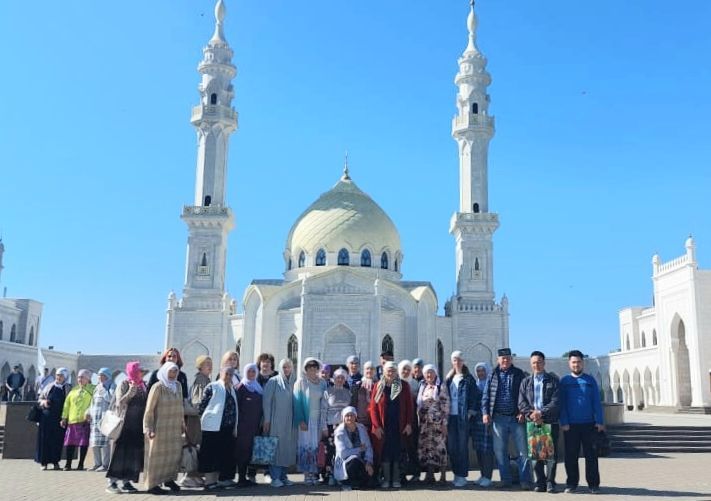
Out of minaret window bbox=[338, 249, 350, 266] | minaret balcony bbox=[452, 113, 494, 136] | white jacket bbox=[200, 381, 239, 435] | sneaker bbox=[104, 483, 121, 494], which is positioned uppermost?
minaret balcony bbox=[452, 113, 494, 136]

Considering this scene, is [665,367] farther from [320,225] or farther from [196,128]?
[196,128]

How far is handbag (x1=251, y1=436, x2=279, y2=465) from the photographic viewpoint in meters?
9.46

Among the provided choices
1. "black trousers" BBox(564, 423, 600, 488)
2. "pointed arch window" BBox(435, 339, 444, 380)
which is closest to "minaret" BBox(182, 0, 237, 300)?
"pointed arch window" BBox(435, 339, 444, 380)

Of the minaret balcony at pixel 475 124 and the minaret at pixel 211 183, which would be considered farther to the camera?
the minaret balcony at pixel 475 124

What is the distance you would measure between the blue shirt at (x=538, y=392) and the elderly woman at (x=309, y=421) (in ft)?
10.0

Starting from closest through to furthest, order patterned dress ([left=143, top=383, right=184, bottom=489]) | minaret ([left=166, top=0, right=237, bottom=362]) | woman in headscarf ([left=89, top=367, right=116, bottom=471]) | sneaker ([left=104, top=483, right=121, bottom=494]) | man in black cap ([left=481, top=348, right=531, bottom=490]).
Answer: patterned dress ([left=143, top=383, right=184, bottom=489]) < sneaker ([left=104, top=483, right=121, bottom=494]) < man in black cap ([left=481, top=348, right=531, bottom=490]) < woman in headscarf ([left=89, top=367, right=116, bottom=471]) < minaret ([left=166, top=0, right=237, bottom=362])

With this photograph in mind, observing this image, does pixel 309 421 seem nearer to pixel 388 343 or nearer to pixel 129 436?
pixel 129 436

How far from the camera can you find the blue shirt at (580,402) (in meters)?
9.24

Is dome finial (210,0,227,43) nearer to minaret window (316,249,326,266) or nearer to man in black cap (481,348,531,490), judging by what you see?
minaret window (316,249,326,266)

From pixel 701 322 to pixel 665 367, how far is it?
4.25 metres

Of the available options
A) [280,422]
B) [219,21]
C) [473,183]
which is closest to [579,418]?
[280,422]

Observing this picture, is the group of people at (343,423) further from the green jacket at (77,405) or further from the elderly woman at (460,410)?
the green jacket at (77,405)

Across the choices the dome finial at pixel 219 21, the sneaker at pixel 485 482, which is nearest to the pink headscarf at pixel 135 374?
the sneaker at pixel 485 482

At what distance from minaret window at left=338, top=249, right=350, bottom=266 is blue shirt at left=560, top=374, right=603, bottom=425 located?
3100 centimetres
